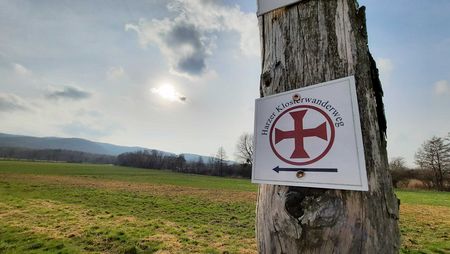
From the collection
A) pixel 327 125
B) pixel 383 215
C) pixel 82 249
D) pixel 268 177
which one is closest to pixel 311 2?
pixel 327 125

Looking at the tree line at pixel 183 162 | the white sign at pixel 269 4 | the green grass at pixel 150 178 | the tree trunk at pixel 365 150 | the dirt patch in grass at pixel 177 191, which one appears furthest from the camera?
the tree line at pixel 183 162

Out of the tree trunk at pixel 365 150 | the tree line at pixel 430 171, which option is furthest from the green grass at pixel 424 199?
the tree trunk at pixel 365 150

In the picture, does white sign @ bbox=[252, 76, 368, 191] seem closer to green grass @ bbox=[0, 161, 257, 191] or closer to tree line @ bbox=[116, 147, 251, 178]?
green grass @ bbox=[0, 161, 257, 191]

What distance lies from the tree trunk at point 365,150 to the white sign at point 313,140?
1.6 inches

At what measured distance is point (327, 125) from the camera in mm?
950

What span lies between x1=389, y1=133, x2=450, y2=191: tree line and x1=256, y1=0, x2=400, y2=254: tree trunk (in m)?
45.7

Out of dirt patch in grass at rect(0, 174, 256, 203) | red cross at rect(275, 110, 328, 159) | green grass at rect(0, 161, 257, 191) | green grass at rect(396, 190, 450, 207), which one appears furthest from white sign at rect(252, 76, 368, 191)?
green grass at rect(0, 161, 257, 191)

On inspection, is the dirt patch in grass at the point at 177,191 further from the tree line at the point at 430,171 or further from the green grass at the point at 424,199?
the tree line at the point at 430,171

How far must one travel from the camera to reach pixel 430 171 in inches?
1594

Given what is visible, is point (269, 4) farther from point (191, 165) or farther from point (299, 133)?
point (191, 165)

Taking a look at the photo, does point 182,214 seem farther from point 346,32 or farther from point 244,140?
point 244,140

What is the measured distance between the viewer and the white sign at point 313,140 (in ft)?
2.91

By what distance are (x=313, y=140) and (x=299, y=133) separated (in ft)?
0.21

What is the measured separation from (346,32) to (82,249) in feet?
24.9
